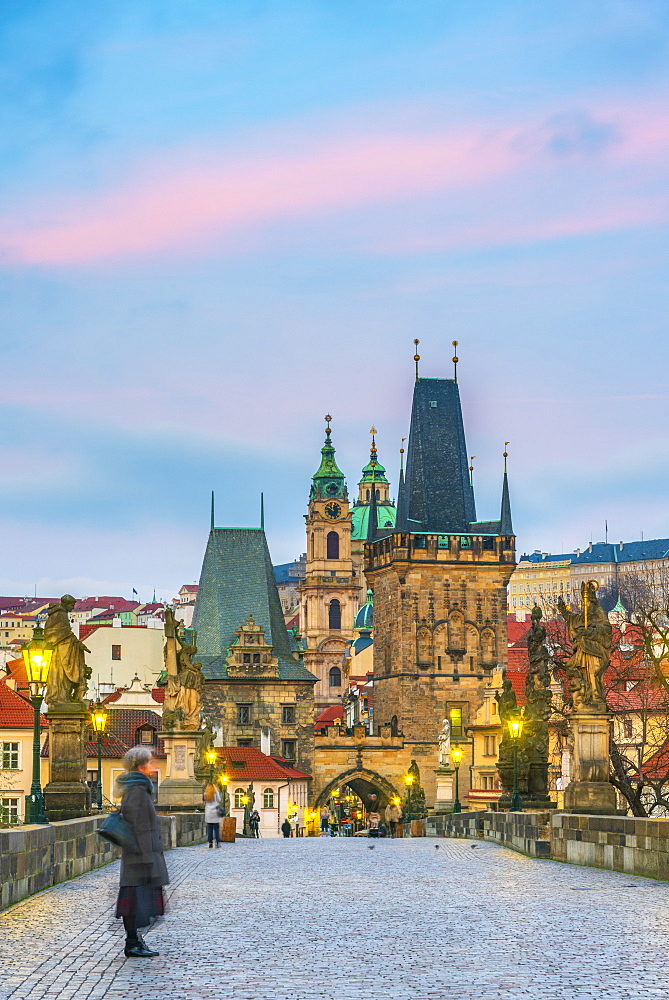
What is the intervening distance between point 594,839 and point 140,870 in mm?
10861

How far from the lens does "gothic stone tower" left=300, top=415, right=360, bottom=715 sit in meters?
181

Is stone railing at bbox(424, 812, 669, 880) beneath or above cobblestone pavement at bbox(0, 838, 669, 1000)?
above

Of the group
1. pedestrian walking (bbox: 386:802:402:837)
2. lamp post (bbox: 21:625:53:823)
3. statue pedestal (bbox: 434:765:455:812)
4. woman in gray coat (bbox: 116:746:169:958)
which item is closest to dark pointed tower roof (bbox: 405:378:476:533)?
pedestrian walking (bbox: 386:802:402:837)

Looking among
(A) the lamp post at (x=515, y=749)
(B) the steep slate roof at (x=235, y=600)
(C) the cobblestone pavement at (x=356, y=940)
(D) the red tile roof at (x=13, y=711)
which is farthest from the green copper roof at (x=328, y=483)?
(C) the cobblestone pavement at (x=356, y=940)

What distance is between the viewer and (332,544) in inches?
7259

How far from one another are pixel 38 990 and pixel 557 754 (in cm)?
7026

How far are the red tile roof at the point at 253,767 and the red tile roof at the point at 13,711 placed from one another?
74.7ft

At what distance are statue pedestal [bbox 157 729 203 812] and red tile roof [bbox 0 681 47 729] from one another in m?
39.4

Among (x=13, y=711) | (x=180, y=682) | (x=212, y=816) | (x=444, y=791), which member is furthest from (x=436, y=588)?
(x=212, y=816)

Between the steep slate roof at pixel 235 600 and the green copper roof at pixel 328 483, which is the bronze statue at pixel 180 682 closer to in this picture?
the steep slate roof at pixel 235 600

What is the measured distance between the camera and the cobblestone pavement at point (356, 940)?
10570 mm

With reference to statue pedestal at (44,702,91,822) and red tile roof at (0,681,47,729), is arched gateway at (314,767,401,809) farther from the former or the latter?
statue pedestal at (44,702,91,822)

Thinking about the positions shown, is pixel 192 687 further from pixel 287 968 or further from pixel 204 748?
pixel 287 968

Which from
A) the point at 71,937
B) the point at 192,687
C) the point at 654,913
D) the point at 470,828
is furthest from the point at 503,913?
the point at 470,828
